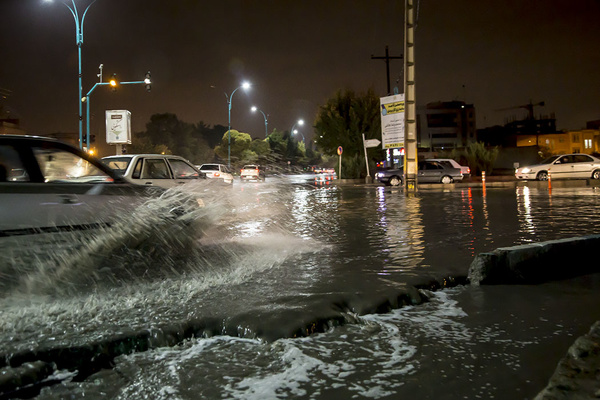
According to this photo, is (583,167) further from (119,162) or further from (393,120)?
(119,162)

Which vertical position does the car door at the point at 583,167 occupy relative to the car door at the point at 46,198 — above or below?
above

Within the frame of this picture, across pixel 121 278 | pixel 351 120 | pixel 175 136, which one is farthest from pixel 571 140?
pixel 121 278

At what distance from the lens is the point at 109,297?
530 cm

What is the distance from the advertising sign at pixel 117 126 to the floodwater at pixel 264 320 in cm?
3814

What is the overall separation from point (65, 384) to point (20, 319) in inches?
58.9

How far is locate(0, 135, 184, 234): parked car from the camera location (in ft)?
16.2

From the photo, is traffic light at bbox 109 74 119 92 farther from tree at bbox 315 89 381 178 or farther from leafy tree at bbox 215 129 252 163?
leafy tree at bbox 215 129 252 163

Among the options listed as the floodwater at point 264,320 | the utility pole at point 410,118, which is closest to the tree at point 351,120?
the utility pole at point 410,118

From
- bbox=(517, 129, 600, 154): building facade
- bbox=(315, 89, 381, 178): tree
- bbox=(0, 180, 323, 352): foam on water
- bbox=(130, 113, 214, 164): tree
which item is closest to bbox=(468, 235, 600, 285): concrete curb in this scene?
bbox=(0, 180, 323, 352): foam on water

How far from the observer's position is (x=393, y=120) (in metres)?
32.2

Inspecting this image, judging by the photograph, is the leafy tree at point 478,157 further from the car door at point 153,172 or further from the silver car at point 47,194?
the silver car at point 47,194

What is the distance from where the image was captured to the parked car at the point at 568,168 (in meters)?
31.1

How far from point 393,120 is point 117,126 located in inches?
917

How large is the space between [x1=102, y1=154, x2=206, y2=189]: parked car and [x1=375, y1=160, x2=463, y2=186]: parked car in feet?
75.4
